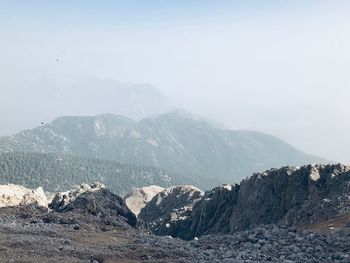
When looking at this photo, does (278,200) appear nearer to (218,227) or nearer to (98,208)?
(218,227)

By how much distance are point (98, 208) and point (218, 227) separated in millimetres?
45845

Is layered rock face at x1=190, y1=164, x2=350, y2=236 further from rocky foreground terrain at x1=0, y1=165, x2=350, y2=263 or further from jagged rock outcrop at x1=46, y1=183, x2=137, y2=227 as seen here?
jagged rock outcrop at x1=46, y1=183, x2=137, y2=227

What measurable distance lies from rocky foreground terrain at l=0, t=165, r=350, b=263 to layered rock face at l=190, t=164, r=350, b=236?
0.23m

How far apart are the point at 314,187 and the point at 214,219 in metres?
32.3

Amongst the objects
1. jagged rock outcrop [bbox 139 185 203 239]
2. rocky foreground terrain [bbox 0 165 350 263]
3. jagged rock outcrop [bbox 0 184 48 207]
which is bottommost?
jagged rock outcrop [bbox 139 185 203 239]

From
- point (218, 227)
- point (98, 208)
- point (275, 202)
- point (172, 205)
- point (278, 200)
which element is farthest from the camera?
point (172, 205)

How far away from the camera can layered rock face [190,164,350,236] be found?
86562mm

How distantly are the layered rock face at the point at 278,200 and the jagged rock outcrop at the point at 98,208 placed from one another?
103 feet

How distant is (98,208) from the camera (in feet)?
266

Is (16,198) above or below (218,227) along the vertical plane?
above

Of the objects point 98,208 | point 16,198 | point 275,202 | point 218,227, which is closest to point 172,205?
point 218,227

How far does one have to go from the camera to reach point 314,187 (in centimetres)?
9844

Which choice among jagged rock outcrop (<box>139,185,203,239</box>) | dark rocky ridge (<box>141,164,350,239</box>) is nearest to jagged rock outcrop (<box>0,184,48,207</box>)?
dark rocky ridge (<box>141,164,350,239</box>)

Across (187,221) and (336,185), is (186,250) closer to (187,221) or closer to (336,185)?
(336,185)
